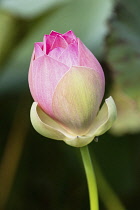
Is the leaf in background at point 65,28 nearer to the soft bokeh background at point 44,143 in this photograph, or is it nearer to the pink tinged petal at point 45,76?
the soft bokeh background at point 44,143

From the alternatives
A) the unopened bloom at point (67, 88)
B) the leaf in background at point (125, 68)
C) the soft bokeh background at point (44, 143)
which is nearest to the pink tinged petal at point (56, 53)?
the unopened bloom at point (67, 88)

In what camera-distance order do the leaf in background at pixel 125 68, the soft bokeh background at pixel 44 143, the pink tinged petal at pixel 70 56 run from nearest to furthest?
the pink tinged petal at pixel 70 56 < the leaf in background at pixel 125 68 < the soft bokeh background at pixel 44 143

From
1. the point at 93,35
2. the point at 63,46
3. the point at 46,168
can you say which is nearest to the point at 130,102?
the point at 93,35

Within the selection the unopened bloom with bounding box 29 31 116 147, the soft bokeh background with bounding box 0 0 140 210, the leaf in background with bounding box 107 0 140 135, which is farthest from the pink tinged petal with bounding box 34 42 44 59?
the soft bokeh background with bounding box 0 0 140 210

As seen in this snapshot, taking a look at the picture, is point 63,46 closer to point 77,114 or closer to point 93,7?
point 77,114

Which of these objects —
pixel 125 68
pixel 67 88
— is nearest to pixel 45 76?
pixel 67 88

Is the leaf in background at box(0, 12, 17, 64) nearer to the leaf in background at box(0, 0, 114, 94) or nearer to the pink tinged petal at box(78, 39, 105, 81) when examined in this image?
the leaf in background at box(0, 0, 114, 94)
